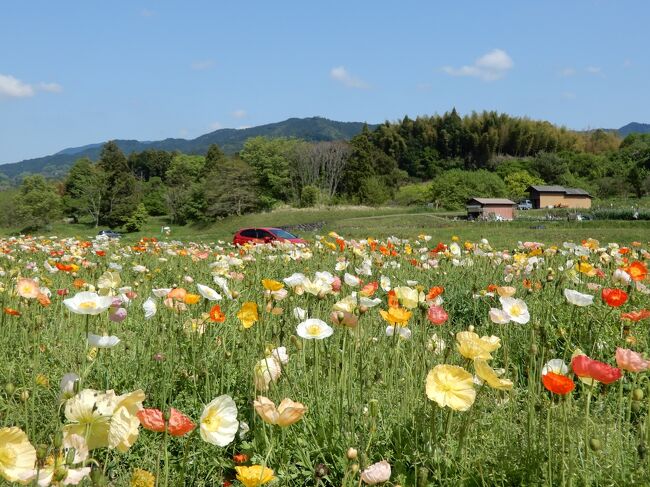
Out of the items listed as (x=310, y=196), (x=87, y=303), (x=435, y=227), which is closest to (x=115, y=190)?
(x=310, y=196)

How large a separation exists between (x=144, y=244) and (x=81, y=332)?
424cm

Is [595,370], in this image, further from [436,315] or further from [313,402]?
[313,402]

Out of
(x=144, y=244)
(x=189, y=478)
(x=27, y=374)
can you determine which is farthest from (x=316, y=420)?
(x=144, y=244)

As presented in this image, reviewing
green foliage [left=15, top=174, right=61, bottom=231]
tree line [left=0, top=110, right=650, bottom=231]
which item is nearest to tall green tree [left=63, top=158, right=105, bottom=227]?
tree line [left=0, top=110, right=650, bottom=231]

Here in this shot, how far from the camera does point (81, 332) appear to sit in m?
3.51

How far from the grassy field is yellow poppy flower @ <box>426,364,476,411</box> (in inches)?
597

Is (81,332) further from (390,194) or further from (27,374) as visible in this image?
(390,194)

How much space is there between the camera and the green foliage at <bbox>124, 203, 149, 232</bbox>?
56125 millimetres

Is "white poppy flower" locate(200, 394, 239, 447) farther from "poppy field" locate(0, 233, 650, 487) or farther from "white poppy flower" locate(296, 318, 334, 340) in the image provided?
"white poppy flower" locate(296, 318, 334, 340)

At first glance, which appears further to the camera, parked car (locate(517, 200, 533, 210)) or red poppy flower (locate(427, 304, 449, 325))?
parked car (locate(517, 200, 533, 210))

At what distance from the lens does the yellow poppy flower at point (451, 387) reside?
1.62 metres

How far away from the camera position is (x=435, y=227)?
29.3 metres

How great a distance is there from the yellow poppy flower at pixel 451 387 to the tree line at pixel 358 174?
4761cm

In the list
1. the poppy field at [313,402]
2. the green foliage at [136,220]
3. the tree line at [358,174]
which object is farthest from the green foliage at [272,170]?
the poppy field at [313,402]
